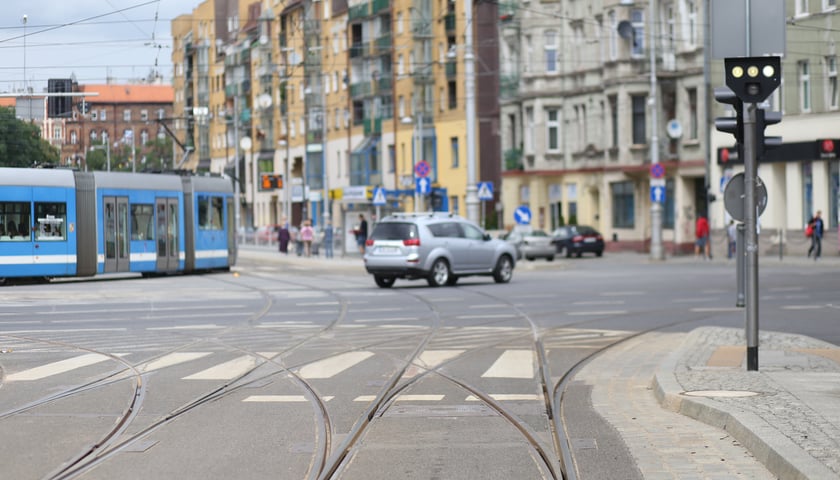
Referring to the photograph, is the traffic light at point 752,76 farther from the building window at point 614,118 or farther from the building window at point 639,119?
the building window at point 614,118

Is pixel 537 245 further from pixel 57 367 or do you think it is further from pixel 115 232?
pixel 57 367

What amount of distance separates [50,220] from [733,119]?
25824mm

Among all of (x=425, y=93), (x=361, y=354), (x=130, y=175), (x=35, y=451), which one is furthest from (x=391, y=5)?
(x=35, y=451)

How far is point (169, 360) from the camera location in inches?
678

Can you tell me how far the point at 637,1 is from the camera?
61.2 metres

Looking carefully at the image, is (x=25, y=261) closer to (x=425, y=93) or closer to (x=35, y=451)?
(x=35, y=451)

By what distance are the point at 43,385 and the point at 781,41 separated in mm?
7851

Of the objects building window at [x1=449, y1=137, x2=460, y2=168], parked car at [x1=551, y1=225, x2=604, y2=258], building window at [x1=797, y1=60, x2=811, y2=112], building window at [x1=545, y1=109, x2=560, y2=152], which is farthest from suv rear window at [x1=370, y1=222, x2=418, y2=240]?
building window at [x1=449, y1=137, x2=460, y2=168]

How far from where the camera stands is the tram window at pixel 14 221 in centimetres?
3684

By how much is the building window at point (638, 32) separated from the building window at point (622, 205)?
5.67m

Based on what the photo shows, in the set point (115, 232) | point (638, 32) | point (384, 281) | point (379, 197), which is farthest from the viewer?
point (638, 32)

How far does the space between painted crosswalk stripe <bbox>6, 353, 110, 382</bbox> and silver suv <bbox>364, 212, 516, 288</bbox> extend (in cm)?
1798

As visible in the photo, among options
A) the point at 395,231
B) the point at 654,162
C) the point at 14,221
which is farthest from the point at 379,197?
the point at 14,221

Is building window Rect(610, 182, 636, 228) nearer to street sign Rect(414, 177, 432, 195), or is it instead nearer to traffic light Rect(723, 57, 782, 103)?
street sign Rect(414, 177, 432, 195)
